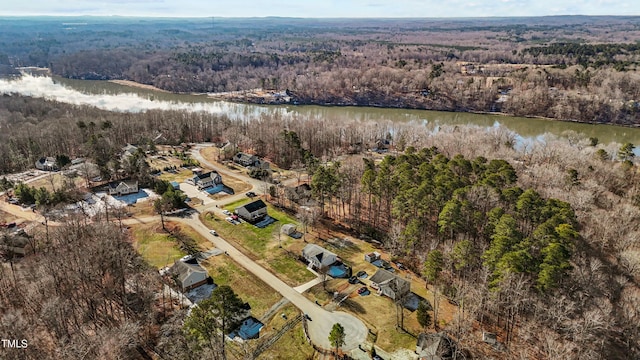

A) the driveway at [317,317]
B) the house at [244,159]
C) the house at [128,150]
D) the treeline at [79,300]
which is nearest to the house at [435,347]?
the driveway at [317,317]

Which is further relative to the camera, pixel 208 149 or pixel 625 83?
pixel 625 83

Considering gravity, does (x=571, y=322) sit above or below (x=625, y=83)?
below

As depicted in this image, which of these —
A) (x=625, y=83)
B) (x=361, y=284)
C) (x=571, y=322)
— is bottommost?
(x=361, y=284)

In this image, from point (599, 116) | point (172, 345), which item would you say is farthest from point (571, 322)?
point (599, 116)

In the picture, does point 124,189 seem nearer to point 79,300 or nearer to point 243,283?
point 79,300

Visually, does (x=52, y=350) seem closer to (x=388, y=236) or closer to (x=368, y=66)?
(x=388, y=236)

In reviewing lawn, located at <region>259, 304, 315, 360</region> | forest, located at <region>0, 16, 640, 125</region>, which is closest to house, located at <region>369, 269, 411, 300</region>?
lawn, located at <region>259, 304, 315, 360</region>
